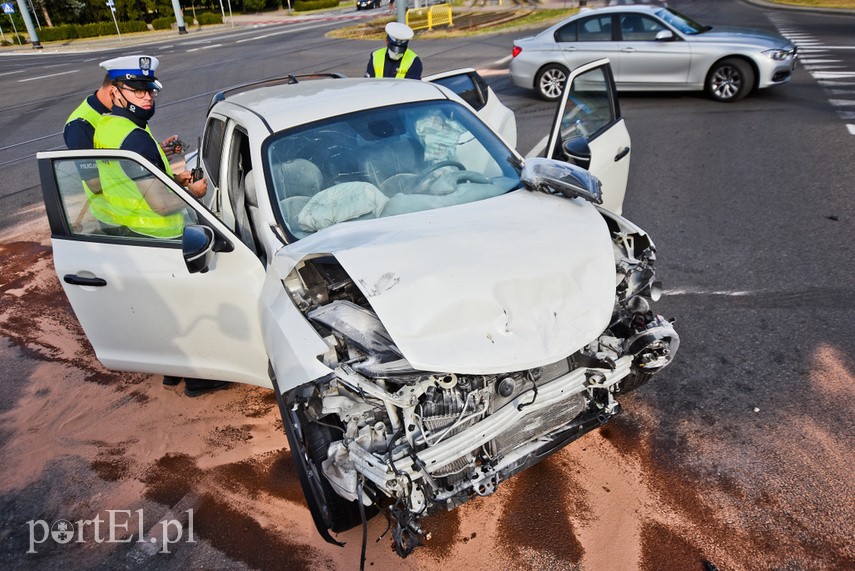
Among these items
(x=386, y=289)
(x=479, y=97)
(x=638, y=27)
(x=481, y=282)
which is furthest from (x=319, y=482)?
(x=638, y=27)

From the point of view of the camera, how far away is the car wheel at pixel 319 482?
3027 mm

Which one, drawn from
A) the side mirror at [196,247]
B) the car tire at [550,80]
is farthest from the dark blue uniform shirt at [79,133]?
the car tire at [550,80]

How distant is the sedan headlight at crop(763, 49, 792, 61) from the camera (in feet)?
33.5

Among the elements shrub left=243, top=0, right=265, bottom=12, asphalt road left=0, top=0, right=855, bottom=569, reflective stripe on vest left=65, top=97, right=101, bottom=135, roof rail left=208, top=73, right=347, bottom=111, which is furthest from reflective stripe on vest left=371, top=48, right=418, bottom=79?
shrub left=243, top=0, right=265, bottom=12

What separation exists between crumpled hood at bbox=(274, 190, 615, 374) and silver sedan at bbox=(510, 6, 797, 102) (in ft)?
25.5

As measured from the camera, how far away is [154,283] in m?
3.82

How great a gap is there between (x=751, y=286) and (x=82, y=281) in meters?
5.01

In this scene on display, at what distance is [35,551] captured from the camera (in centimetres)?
340

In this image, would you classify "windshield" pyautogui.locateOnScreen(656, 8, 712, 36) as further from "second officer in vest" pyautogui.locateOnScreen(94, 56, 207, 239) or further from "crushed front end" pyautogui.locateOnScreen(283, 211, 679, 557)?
"crushed front end" pyautogui.locateOnScreen(283, 211, 679, 557)

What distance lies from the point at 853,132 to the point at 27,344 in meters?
10.2

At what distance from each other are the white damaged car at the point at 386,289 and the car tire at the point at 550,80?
7542mm

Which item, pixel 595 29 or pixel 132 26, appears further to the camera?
pixel 132 26

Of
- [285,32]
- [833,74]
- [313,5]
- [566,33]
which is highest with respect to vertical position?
[566,33]

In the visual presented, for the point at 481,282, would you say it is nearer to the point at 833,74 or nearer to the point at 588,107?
the point at 588,107
